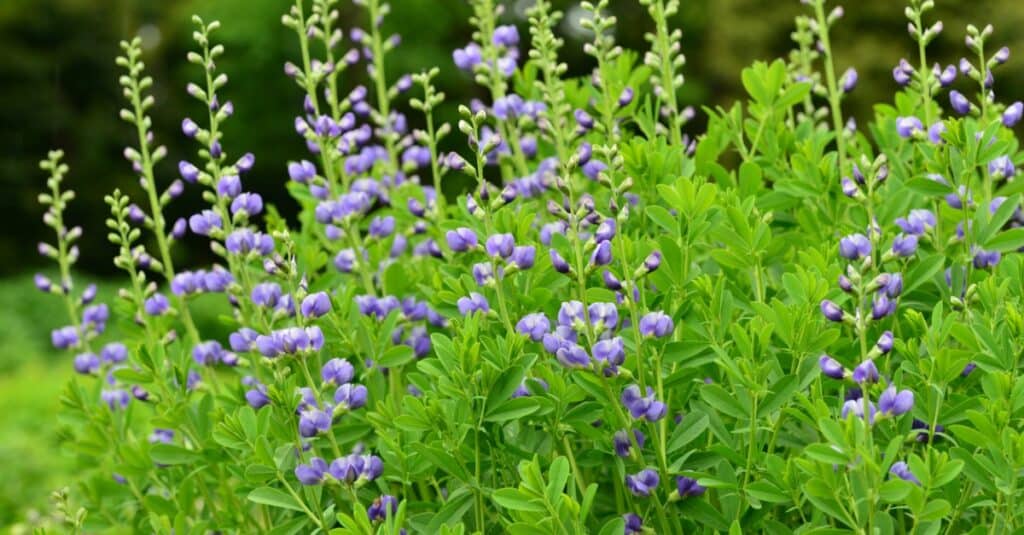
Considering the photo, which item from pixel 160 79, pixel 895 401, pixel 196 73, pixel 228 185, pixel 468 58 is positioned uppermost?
→ pixel 160 79

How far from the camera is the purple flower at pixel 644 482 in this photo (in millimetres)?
1951

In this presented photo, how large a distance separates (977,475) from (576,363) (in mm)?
675

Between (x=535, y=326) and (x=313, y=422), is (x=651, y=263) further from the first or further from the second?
(x=313, y=422)

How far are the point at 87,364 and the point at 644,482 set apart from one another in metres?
1.68

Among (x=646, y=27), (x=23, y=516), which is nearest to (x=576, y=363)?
(x=23, y=516)

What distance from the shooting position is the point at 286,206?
56.9 feet

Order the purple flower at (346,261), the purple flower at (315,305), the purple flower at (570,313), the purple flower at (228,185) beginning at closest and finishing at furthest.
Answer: the purple flower at (570,313)
the purple flower at (315,305)
the purple flower at (228,185)
the purple flower at (346,261)

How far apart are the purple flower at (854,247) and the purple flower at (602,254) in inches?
16.0

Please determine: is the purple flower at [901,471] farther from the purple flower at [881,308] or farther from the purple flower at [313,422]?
the purple flower at [313,422]

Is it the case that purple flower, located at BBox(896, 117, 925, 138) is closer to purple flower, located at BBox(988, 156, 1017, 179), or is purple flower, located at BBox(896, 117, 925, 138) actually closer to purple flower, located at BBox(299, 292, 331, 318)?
purple flower, located at BBox(988, 156, 1017, 179)

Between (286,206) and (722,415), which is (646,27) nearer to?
(286,206)

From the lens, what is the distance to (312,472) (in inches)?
80.5

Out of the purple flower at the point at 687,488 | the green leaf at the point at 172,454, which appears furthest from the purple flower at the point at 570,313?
the green leaf at the point at 172,454

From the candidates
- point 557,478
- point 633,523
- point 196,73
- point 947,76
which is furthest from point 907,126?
point 196,73
